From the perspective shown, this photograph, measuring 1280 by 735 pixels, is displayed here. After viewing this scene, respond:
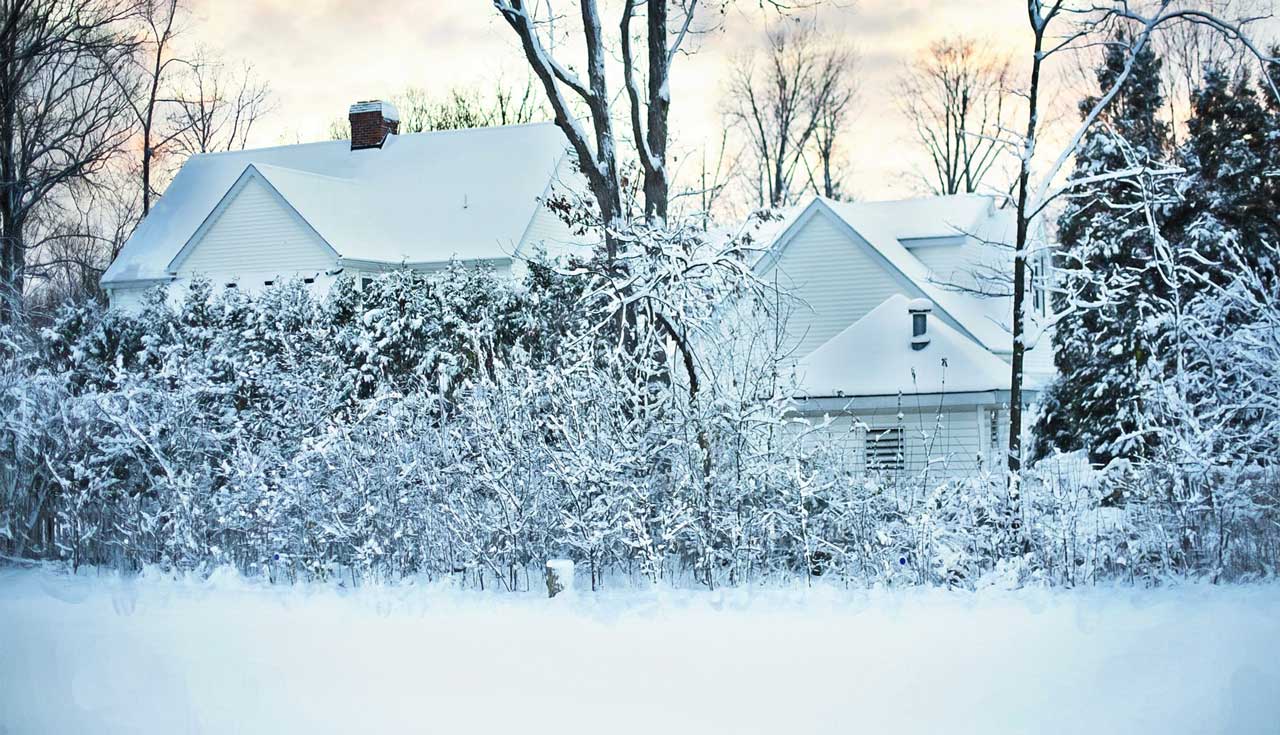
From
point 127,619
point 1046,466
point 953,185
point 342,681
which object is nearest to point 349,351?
point 127,619

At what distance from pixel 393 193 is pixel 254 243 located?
9.21ft

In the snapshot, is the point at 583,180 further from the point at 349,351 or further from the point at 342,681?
the point at 342,681

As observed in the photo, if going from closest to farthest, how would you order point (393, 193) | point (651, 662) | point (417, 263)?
1. point (651, 662)
2. point (417, 263)
3. point (393, 193)

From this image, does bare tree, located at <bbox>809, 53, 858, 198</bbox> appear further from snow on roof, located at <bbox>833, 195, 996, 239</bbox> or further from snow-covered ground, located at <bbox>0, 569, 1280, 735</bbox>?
snow-covered ground, located at <bbox>0, 569, 1280, 735</bbox>

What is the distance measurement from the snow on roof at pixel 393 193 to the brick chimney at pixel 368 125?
0.20 m

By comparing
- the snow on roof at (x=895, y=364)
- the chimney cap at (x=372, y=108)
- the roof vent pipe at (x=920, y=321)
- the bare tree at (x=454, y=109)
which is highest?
the bare tree at (x=454, y=109)

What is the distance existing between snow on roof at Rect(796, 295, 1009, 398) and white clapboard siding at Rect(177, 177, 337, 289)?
9.14 m

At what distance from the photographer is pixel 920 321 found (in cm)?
1583

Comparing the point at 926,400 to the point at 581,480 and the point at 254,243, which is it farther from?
the point at 254,243

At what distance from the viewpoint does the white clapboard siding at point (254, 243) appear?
20391mm

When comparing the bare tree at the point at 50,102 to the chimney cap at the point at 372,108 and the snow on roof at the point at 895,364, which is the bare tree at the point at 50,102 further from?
the snow on roof at the point at 895,364

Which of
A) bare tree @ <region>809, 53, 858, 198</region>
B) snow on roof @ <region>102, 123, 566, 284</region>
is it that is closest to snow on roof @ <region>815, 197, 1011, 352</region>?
snow on roof @ <region>102, 123, 566, 284</region>

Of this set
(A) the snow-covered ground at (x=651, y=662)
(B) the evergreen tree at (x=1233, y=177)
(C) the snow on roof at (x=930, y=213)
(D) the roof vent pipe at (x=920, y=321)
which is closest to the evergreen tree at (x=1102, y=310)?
(B) the evergreen tree at (x=1233, y=177)

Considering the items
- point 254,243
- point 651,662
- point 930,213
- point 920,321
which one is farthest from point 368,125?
point 651,662
